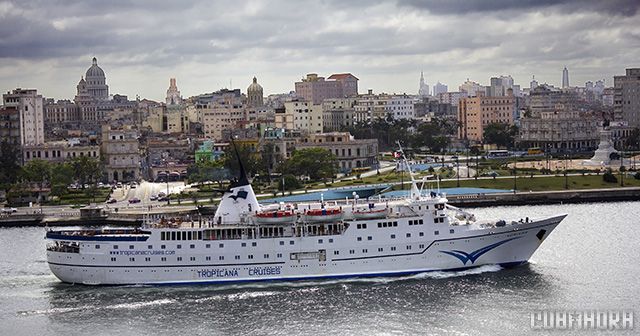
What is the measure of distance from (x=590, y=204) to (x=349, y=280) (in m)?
29.1

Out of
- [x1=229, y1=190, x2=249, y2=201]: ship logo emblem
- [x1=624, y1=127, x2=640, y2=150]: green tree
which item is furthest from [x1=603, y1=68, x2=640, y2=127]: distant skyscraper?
[x1=229, y1=190, x2=249, y2=201]: ship logo emblem

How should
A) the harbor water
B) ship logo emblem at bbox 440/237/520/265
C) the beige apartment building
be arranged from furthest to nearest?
the beige apartment building
ship logo emblem at bbox 440/237/520/265
the harbor water

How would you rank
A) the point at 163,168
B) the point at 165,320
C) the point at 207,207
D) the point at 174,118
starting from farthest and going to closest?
the point at 174,118 → the point at 163,168 → the point at 207,207 → the point at 165,320

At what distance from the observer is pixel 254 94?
144875mm

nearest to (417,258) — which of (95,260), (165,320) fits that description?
(165,320)

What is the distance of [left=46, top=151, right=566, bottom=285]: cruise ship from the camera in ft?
129

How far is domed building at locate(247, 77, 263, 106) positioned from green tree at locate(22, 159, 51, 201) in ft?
219

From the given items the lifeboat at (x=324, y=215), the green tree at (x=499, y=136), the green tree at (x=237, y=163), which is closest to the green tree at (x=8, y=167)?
the green tree at (x=237, y=163)

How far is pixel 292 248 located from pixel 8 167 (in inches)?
1910

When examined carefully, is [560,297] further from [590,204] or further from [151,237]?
[590,204]

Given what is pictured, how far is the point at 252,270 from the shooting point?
129 feet

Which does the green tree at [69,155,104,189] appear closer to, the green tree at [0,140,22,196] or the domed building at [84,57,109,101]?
→ the green tree at [0,140,22,196]

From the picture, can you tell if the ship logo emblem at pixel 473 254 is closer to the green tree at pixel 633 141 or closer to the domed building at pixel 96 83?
the green tree at pixel 633 141

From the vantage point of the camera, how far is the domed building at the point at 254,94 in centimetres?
14462
